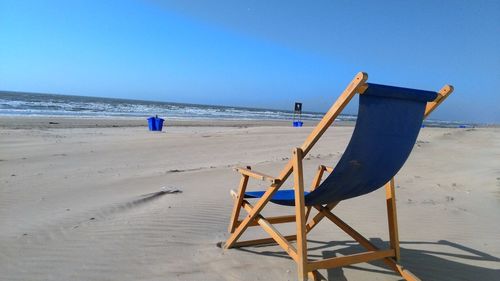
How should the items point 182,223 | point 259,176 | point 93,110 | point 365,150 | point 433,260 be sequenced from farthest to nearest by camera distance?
point 93,110 < point 182,223 < point 433,260 < point 259,176 < point 365,150

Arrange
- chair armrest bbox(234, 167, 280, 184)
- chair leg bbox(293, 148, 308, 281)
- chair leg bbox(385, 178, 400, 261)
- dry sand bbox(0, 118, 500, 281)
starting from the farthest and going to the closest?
dry sand bbox(0, 118, 500, 281), chair leg bbox(385, 178, 400, 261), chair armrest bbox(234, 167, 280, 184), chair leg bbox(293, 148, 308, 281)

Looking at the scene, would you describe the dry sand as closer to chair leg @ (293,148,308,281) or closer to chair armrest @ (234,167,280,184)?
chair leg @ (293,148,308,281)

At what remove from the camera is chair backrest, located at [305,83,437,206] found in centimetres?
235

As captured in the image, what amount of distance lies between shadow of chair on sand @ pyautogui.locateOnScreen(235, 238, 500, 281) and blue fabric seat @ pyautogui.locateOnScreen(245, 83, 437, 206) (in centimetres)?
81

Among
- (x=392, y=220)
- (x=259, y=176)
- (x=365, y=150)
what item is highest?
(x=365, y=150)

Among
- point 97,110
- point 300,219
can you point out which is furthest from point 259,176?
point 97,110

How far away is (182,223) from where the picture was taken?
13.5 ft

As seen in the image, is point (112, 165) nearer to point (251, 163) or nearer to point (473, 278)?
point (251, 163)

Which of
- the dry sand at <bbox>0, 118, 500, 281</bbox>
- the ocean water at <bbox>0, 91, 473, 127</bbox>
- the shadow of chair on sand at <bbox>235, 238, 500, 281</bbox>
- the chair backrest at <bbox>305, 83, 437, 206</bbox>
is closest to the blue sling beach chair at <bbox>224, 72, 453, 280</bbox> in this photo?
the chair backrest at <bbox>305, 83, 437, 206</bbox>

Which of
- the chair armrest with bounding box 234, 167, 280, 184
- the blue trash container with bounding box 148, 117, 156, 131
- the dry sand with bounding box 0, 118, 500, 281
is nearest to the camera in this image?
the chair armrest with bounding box 234, 167, 280, 184

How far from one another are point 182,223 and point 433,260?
246cm

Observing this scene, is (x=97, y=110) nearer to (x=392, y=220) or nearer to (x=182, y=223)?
(x=182, y=223)

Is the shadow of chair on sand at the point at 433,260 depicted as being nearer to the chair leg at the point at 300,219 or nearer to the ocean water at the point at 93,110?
the chair leg at the point at 300,219

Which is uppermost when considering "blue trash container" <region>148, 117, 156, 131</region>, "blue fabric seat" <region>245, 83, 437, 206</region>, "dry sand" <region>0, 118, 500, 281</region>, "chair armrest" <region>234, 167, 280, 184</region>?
"blue fabric seat" <region>245, 83, 437, 206</region>
